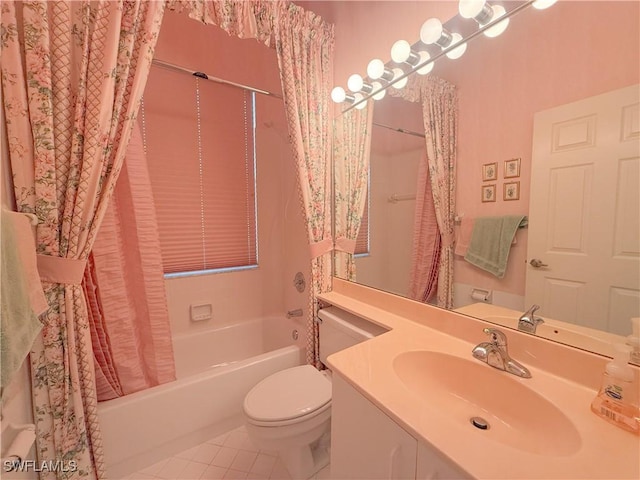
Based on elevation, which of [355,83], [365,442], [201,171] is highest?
[355,83]

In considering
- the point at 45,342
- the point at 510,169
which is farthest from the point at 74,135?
the point at 510,169

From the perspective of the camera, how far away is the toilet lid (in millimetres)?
1061

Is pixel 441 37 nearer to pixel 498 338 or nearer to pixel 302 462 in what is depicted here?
pixel 498 338

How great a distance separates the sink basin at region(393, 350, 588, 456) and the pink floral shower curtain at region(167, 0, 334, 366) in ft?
2.72

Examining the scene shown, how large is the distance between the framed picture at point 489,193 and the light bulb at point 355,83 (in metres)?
0.88

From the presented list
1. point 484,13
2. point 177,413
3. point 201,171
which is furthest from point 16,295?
point 484,13

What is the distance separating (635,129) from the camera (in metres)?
0.63

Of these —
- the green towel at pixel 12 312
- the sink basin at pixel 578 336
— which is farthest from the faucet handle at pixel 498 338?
the green towel at pixel 12 312

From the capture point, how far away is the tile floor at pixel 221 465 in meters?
1.24

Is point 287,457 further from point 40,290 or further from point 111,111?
point 111,111

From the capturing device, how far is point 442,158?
3.61ft

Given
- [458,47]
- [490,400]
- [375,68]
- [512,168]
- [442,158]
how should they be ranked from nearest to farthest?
[490,400] → [512,168] → [458,47] → [442,158] → [375,68]

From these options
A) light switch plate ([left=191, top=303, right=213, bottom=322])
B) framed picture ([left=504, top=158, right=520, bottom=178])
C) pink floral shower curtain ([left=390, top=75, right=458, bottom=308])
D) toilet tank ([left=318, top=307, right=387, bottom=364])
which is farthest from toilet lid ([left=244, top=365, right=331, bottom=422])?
framed picture ([left=504, top=158, right=520, bottom=178])

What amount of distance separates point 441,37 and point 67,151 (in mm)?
1496
